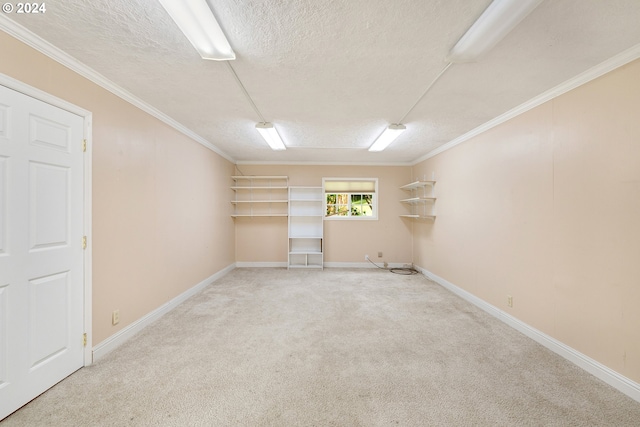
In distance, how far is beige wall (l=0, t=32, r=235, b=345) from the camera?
1.92 meters

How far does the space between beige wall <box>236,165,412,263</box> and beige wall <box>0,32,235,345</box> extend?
1746 millimetres

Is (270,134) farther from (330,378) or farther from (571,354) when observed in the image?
(571,354)

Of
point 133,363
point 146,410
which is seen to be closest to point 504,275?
point 146,410

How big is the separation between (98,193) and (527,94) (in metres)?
4.11

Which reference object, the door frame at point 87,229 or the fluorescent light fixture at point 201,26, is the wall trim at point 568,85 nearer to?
the fluorescent light fixture at point 201,26

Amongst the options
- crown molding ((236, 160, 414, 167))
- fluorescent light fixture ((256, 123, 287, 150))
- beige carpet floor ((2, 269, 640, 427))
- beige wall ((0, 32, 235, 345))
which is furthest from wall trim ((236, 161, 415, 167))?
beige carpet floor ((2, 269, 640, 427))

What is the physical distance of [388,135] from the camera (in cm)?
352

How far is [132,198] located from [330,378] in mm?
2555

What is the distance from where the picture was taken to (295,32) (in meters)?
1.61

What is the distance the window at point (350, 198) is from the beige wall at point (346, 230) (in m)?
0.15

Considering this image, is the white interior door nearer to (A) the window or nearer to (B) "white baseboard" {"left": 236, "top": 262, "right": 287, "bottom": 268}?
(B) "white baseboard" {"left": 236, "top": 262, "right": 287, "bottom": 268}

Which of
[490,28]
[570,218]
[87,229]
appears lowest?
[87,229]

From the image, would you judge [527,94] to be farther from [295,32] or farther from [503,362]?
[503,362]

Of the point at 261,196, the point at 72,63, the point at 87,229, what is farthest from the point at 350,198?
the point at 72,63
